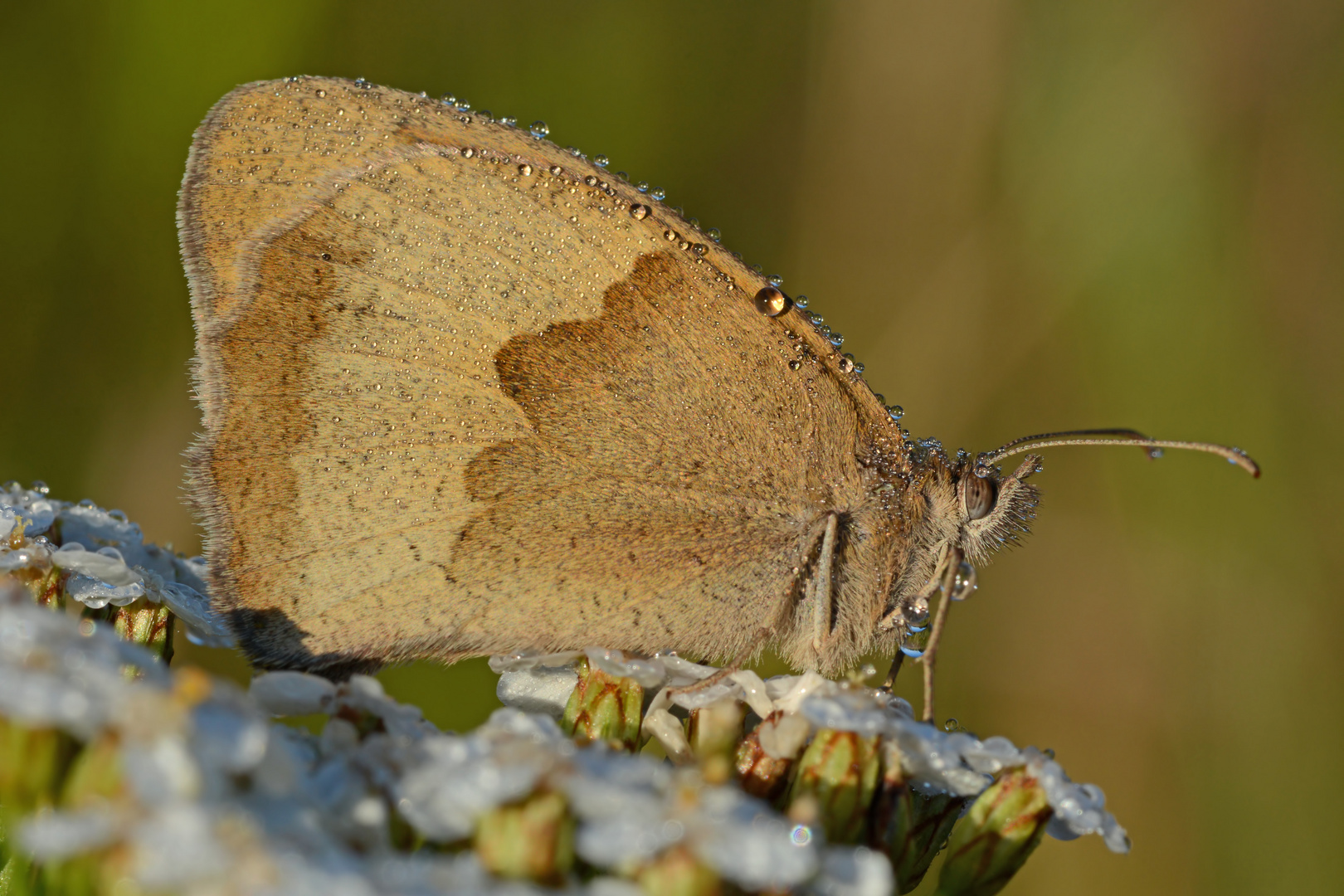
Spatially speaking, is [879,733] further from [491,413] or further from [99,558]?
[99,558]

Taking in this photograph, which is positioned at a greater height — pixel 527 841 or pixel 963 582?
pixel 963 582

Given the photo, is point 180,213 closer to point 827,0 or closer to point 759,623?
point 759,623

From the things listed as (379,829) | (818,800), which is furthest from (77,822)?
(818,800)

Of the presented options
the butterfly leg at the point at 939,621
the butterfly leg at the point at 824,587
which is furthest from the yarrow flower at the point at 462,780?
the butterfly leg at the point at 824,587

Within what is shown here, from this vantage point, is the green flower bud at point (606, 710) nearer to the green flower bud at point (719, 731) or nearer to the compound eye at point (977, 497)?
the green flower bud at point (719, 731)

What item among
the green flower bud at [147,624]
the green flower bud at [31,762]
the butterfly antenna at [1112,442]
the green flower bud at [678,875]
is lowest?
the green flower bud at [31,762]

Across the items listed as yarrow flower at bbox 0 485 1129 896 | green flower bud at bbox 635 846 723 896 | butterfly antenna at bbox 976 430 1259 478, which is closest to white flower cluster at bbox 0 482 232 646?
yarrow flower at bbox 0 485 1129 896

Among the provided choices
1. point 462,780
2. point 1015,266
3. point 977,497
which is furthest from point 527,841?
point 1015,266
